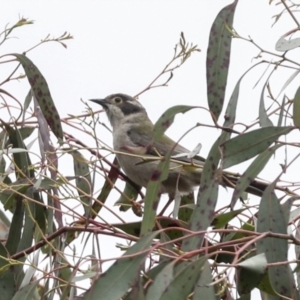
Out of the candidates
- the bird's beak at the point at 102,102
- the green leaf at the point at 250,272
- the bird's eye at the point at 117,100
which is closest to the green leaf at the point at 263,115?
the green leaf at the point at 250,272

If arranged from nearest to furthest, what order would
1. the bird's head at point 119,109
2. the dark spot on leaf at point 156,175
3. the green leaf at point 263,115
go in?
1. the dark spot on leaf at point 156,175
2. the green leaf at point 263,115
3. the bird's head at point 119,109

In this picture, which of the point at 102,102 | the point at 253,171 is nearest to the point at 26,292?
the point at 253,171

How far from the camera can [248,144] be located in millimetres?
3021

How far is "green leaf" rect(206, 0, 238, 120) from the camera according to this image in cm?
316

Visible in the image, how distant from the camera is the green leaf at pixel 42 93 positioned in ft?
12.4

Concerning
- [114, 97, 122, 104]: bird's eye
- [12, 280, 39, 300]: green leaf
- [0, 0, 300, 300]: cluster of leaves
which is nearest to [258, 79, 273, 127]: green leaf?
[0, 0, 300, 300]: cluster of leaves

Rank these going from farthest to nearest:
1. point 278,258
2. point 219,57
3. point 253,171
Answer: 1. point 219,57
2. point 253,171
3. point 278,258

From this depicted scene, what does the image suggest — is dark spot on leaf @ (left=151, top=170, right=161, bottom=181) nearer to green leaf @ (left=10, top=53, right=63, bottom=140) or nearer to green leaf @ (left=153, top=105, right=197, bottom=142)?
green leaf @ (left=153, top=105, right=197, bottom=142)

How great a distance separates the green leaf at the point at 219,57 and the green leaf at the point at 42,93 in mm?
776

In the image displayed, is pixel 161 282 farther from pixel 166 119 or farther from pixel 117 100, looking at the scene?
pixel 117 100

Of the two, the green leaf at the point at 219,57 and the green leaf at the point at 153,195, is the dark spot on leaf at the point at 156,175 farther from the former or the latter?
the green leaf at the point at 219,57

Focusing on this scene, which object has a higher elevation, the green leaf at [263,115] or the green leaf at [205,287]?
the green leaf at [263,115]

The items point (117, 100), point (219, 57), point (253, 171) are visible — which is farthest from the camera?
point (117, 100)

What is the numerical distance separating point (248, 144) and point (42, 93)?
1157 mm
